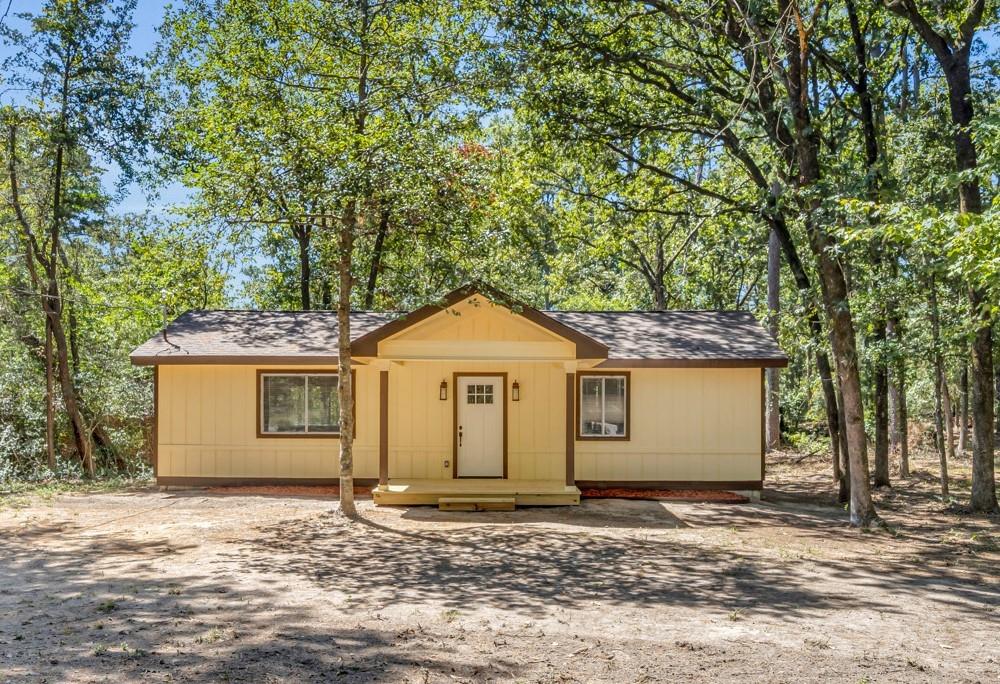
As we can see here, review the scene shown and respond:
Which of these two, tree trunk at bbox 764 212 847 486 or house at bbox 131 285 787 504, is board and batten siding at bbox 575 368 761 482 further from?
tree trunk at bbox 764 212 847 486

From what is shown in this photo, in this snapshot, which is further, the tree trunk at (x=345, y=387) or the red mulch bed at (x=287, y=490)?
the red mulch bed at (x=287, y=490)

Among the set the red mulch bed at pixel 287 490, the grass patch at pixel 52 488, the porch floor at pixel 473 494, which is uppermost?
the porch floor at pixel 473 494

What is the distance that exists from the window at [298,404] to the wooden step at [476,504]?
2.90m

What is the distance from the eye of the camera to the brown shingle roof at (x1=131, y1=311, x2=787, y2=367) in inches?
524

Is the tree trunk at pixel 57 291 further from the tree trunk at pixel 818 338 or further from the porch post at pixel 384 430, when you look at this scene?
the tree trunk at pixel 818 338

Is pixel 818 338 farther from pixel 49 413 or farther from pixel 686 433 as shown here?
pixel 49 413

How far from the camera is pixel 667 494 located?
44.0 feet

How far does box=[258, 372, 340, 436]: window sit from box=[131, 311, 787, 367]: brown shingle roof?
54cm

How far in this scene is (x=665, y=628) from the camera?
19.6 ft

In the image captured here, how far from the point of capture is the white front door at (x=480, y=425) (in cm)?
1361

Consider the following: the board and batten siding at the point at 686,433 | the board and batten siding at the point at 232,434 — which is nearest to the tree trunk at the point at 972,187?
the board and batten siding at the point at 686,433

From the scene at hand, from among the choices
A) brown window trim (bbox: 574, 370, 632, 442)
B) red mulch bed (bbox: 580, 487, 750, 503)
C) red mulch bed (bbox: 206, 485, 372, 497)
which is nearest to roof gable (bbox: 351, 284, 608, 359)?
brown window trim (bbox: 574, 370, 632, 442)

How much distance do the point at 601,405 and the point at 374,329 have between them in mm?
3974

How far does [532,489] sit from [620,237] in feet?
25.1
